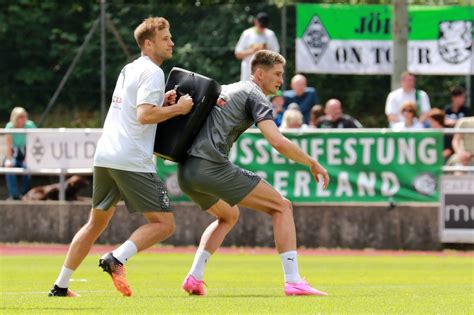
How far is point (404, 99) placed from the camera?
881 inches

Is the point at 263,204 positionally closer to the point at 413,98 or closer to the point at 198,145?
Answer: the point at 198,145

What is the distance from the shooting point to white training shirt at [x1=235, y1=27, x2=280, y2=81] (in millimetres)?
22438

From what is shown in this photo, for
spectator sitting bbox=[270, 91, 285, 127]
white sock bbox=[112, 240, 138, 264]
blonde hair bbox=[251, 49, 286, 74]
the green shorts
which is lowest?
white sock bbox=[112, 240, 138, 264]

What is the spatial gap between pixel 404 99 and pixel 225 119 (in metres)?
11.0

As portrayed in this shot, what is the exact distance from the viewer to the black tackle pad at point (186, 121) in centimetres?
1170

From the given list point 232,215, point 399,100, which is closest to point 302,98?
point 399,100

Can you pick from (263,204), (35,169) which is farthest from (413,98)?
(263,204)

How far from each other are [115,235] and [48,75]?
17.0 feet

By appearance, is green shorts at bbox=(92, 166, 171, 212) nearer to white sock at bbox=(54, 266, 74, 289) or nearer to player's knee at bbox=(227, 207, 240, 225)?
white sock at bbox=(54, 266, 74, 289)

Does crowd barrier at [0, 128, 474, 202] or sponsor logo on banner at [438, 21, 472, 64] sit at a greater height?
sponsor logo on banner at [438, 21, 472, 64]

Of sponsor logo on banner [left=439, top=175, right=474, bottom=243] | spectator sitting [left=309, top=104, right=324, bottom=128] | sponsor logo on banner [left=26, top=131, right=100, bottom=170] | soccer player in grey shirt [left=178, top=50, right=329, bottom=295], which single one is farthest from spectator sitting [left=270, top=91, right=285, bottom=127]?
soccer player in grey shirt [left=178, top=50, right=329, bottom=295]

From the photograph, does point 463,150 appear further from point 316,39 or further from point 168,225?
point 168,225

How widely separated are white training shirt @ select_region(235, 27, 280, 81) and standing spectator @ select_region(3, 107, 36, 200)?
3454mm

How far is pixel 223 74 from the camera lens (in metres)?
24.9
